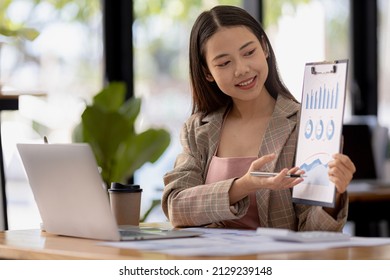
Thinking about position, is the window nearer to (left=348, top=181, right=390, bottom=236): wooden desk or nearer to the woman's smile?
(left=348, top=181, right=390, bottom=236): wooden desk

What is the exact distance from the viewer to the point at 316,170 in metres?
2.14

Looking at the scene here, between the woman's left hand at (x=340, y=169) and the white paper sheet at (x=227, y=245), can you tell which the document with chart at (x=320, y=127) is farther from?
the white paper sheet at (x=227, y=245)

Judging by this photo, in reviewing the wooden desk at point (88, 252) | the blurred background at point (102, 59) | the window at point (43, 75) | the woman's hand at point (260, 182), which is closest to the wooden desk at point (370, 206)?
the blurred background at point (102, 59)

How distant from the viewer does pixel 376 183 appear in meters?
5.10

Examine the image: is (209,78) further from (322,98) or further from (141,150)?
(141,150)

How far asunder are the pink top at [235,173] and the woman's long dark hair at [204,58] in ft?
0.69

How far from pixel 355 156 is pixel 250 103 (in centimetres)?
285

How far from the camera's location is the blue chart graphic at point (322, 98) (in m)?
2.09

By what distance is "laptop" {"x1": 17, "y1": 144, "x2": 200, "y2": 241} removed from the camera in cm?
207

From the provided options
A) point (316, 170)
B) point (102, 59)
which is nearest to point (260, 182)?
point (316, 170)

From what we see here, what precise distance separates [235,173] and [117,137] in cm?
201

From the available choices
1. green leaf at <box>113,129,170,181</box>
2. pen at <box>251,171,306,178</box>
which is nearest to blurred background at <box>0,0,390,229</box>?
green leaf at <box>113,129,170,181</box>

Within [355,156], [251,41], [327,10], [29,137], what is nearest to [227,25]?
[251,41]
